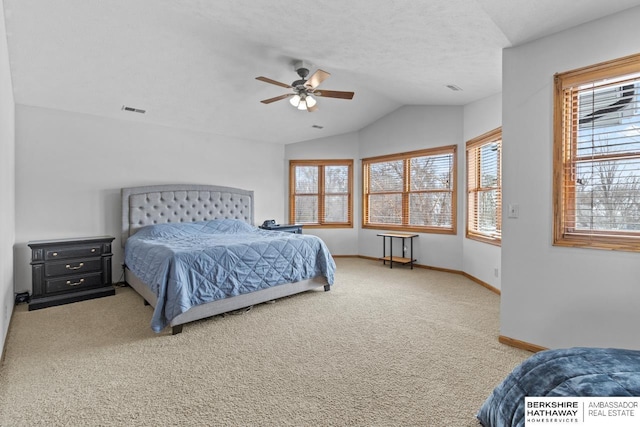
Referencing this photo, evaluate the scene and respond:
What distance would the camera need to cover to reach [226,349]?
103 inches

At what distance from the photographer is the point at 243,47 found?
3.42 metres

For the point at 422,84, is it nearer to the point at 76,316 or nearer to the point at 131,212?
the point at 131,212

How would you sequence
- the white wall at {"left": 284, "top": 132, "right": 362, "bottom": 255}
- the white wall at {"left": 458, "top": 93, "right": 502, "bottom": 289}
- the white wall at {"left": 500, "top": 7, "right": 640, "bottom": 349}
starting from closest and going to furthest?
the white wall at {"left": 500, "top": 7, "right": 640, "bottom": 349}
the white wall at {"left": 458, "top": 93, "right": 502, "bottom": 289}
the white wall at {"left": 284, "top": 132, "right": 362, "bottom": 255}

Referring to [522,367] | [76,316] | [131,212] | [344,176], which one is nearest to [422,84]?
[344,176]

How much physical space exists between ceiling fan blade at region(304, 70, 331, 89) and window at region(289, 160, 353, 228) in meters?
3.31

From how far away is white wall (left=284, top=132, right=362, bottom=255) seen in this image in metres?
6.86

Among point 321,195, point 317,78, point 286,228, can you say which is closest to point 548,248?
point 317,78

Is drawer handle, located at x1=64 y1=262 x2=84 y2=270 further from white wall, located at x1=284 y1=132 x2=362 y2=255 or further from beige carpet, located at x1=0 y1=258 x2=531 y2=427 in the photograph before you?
A: white wall, located at x1=284 y1=132 x2=362 y2=255

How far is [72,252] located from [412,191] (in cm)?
534

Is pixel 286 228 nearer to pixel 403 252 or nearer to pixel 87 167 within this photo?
pixel 403 252

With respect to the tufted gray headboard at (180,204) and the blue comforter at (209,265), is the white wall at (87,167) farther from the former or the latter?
the blue comforter at (209,265)

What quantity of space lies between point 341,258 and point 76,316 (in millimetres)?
4583

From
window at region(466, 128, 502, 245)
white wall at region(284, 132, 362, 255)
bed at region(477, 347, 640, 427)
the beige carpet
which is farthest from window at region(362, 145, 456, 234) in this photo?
bed at region(477, 347, 640, 427)

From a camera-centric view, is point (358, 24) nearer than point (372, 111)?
Yes
